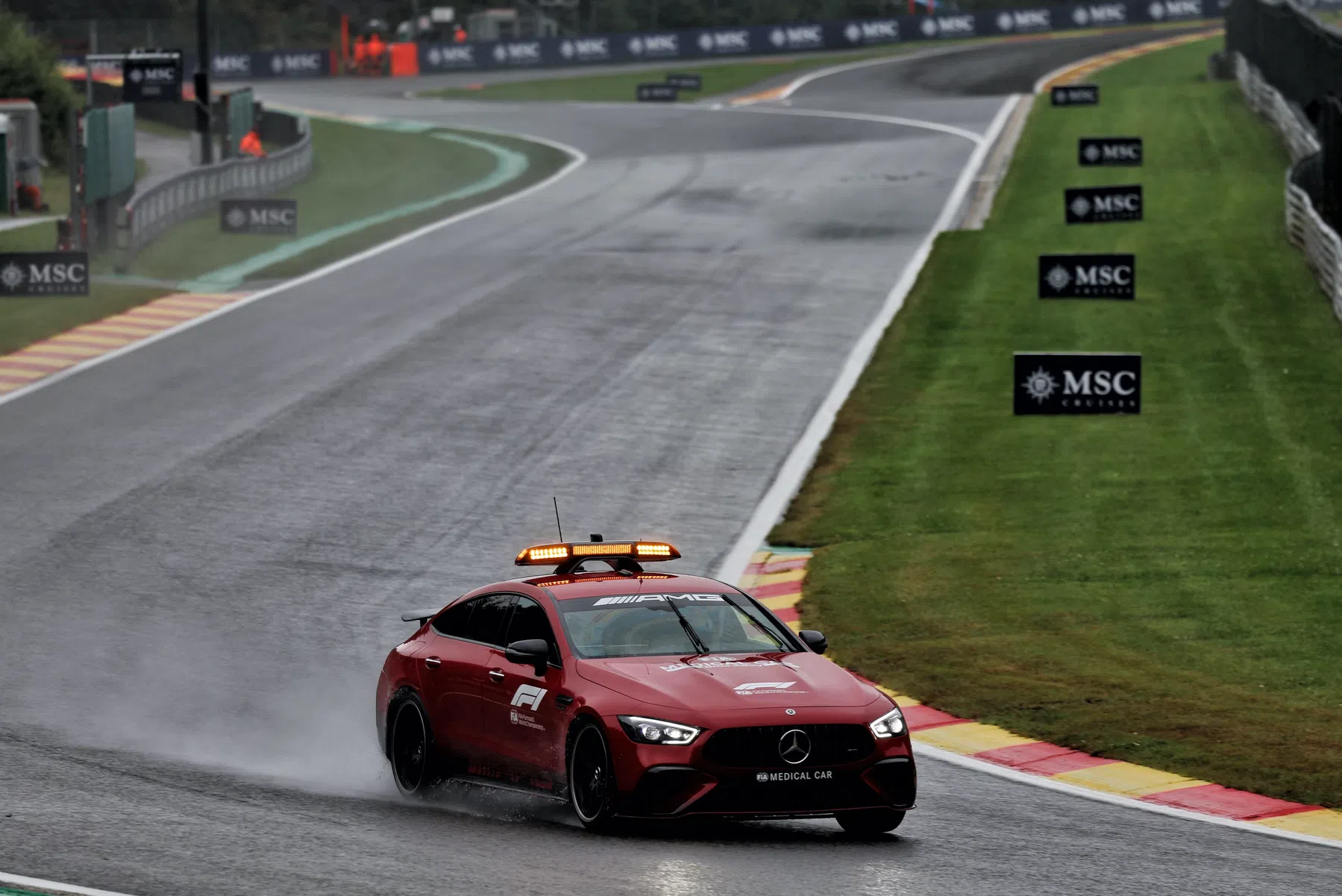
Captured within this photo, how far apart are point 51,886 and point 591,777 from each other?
2999mm

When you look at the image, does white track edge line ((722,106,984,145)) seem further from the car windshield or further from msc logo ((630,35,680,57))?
the car windshield

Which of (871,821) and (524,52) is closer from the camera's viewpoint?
(871,821)

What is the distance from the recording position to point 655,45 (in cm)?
9650

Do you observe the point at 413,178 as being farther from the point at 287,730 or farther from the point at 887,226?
the point at 287,730

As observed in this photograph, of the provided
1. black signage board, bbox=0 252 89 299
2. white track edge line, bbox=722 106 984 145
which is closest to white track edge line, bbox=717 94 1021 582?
white track edge line, bbox=722 106 984 145

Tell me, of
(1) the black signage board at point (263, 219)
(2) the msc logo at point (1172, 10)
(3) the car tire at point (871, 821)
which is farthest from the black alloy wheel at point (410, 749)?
(2) the msc logo at point (1172, 10)

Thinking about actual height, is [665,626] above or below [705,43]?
below

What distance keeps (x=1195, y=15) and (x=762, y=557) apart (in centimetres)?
8670

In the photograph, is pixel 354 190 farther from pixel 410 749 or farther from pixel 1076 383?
pixel 410 749

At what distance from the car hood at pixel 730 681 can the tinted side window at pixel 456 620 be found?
168 cm

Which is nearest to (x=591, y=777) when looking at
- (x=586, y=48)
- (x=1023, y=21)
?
(x=586, y=48)

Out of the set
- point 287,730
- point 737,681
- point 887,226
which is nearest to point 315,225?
point 887,226

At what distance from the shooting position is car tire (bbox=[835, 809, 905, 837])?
11.0 meters

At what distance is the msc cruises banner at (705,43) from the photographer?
95375mm
